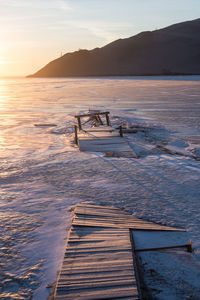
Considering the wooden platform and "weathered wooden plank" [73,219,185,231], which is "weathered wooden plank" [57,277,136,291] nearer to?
"weathered wooden plank" [73,219,185,231]

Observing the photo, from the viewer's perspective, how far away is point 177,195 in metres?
7.21

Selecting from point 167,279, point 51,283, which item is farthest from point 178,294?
point 51,283

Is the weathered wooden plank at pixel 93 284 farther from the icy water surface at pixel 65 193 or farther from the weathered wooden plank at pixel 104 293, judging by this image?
the icy water surface at pixel 65 193

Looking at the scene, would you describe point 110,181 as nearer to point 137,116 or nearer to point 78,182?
point 78,182

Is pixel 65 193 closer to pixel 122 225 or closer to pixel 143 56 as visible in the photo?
pixel 122 225

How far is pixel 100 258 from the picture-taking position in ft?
14.4

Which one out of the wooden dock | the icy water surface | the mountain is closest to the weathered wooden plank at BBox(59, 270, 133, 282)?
the wooden dock

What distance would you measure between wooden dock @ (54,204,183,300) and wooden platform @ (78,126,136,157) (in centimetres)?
552

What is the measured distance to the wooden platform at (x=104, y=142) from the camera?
1159cm

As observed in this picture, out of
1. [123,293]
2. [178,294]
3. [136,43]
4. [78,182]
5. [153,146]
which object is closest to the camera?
[123,293]

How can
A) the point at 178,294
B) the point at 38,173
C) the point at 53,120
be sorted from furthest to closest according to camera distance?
the point at 53,120 < the point at 38,173 < the point at 178,294

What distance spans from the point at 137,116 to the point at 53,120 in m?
6.32

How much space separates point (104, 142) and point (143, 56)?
154629mm

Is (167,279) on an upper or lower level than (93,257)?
lower
